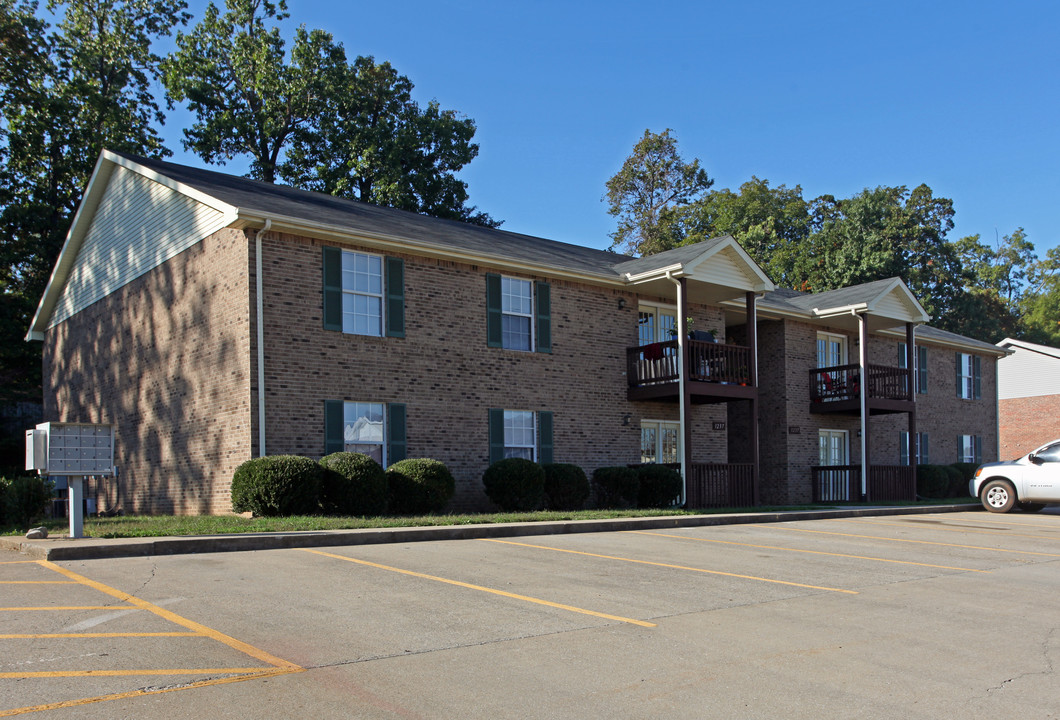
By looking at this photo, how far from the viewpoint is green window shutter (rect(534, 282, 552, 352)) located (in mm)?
20781

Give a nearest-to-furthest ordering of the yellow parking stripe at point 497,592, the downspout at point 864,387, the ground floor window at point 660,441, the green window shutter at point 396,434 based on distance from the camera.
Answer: the yellow parking stripe at point 497,592
the green window shutter at point 396,434
the ground floor window at point 660,441
the downspout at point 864,387

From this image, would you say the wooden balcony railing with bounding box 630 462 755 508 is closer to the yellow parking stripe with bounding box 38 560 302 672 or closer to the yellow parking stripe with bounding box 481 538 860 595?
the yellow parking stripe with bounding box 481 538 860 595

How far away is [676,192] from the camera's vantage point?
5869 centimetres

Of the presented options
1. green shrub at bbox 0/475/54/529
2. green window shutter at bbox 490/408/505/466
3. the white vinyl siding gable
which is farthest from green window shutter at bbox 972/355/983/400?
green shrub at bbox 0/475/54/529

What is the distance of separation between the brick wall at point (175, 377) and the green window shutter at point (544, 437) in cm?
672

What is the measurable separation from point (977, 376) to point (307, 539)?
30.6 meters

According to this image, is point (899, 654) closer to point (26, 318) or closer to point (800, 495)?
point (800, 495)

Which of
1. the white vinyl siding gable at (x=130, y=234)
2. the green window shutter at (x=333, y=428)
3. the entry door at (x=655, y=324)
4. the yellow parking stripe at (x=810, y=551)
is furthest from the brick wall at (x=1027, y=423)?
the white vinyl siding gable at (x=130, y=234)

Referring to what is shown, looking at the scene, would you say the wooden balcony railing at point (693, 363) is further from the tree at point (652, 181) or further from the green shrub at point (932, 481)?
the tree at point (652, 181)

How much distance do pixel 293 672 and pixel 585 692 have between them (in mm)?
1774

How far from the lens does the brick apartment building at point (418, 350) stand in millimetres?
17172

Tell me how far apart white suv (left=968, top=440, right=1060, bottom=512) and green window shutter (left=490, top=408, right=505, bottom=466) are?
11534 mm

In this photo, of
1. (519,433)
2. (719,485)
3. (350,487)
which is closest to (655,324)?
(719,485)

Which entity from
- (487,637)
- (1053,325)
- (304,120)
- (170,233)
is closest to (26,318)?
(170,233)
